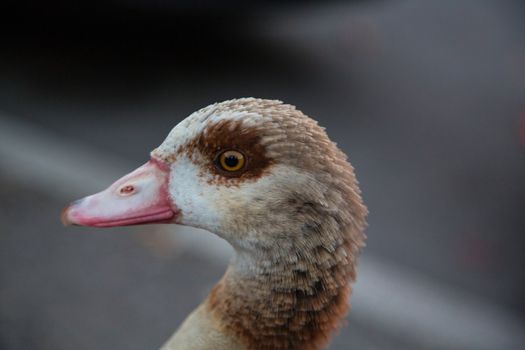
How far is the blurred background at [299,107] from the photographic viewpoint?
12.1 feet

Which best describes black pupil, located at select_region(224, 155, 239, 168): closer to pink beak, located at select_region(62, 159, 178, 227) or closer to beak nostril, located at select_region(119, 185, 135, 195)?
pink beak, located at select_region(62, 159, 178, 227)

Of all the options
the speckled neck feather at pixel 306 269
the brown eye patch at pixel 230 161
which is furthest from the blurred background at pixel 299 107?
the brown eye patch at pixel 230 161

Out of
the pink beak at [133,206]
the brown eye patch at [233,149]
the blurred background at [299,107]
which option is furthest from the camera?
the blurred background at [299,107]

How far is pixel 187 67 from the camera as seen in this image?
5426mm

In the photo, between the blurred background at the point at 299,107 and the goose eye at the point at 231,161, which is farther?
the blurred background at the point at 299,107

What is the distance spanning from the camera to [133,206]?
1.70 meters

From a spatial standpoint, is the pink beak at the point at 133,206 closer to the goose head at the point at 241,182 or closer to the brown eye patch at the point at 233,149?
the goose head at the point at 241,182

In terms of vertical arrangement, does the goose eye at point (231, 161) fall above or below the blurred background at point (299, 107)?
below

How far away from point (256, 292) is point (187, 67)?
399 centimetres

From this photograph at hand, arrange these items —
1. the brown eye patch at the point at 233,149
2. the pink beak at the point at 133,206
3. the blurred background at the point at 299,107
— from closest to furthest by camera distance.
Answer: the brown eye patch at the point at 233,149
the pink beak at the point at 133,206
the blurred background at the point at 299,107

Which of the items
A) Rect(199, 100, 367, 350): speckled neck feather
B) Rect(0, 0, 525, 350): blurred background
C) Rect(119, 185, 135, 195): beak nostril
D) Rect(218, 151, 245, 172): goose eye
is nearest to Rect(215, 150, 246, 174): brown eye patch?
Rect(218, 151, 245, 172): goose eye

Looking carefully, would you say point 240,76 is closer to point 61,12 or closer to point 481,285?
point 61,12

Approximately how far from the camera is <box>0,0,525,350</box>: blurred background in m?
3.68

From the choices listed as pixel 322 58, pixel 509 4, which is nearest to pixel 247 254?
pixel 322 58
